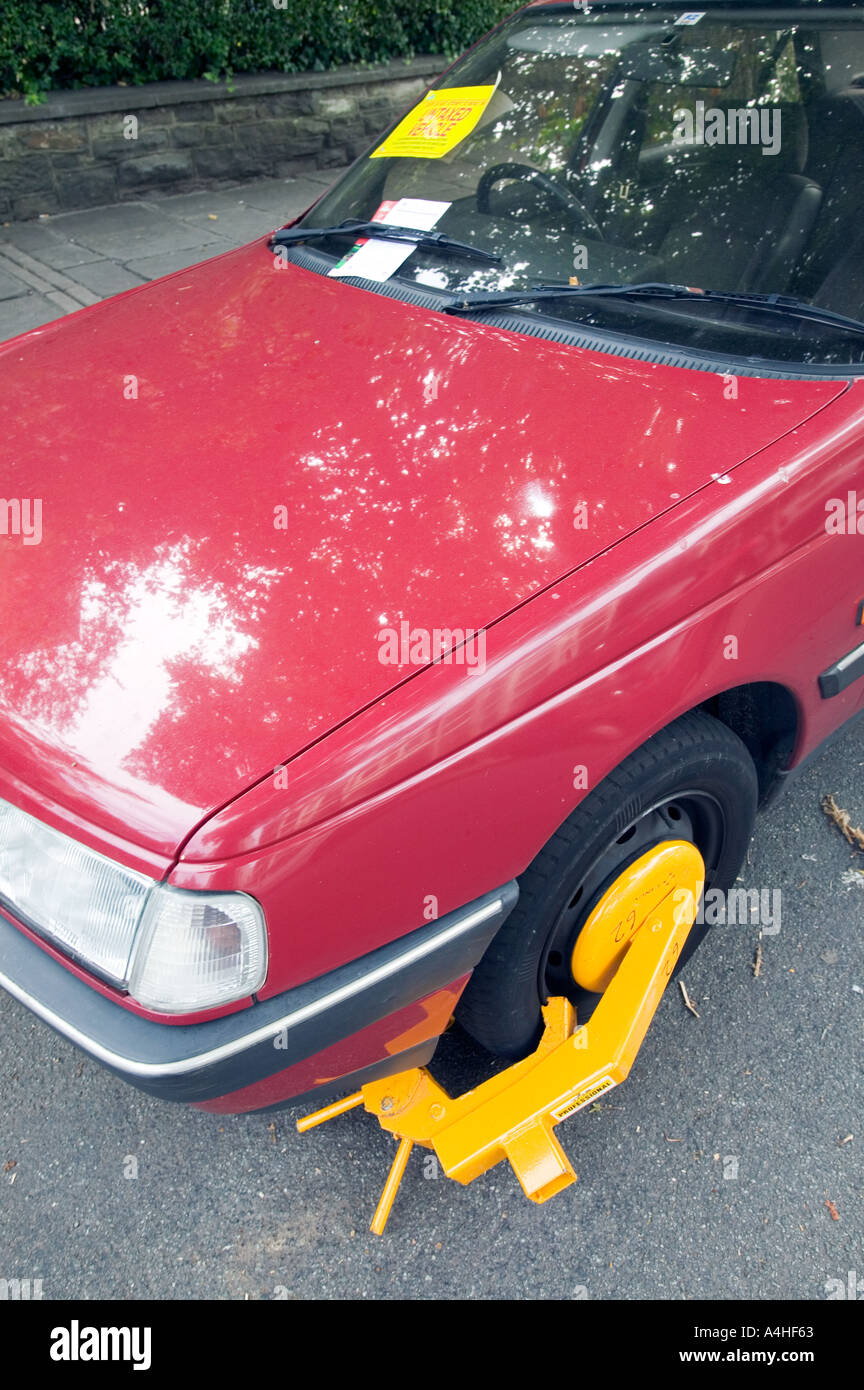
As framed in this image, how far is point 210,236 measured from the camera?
5777 millimetres

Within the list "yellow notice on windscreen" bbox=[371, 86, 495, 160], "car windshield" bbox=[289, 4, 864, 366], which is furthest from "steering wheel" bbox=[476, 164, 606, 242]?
"yellow notice on windscreen" bbox=[371, 86, 495, 160]

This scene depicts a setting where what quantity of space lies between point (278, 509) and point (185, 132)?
5826mm

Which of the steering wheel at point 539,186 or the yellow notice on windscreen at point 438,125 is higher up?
the yellow notice on windscreen at point 438,125

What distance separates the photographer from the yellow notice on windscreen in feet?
8.50

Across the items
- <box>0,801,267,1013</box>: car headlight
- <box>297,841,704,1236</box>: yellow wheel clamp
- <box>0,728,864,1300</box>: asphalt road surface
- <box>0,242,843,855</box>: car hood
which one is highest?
<box>0,242,843,855</box>: car hood

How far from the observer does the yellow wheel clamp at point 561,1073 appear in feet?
5.75

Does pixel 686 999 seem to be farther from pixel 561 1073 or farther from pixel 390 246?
pixel 390 246

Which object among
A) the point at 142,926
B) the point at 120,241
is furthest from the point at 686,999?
the point at 120,241

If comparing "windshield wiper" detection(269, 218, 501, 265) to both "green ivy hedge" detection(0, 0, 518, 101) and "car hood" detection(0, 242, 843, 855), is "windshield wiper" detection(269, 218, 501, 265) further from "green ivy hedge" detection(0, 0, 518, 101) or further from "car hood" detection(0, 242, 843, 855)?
"green ivy hedge" detection(0, 0, 518, 101)

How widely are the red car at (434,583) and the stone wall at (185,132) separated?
4341 mm

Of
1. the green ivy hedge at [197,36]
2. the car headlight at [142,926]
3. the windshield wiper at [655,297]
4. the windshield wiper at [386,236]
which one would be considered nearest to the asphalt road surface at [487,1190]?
the car headlight at [142,926]

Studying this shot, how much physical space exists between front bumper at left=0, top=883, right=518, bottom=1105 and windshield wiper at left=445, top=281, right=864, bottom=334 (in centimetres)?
124

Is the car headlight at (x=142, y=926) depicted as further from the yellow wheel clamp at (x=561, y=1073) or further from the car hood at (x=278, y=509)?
the yellow wheel clamp at (x=561, y=1073)

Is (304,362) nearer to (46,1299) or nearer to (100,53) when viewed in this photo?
(46,1299)
